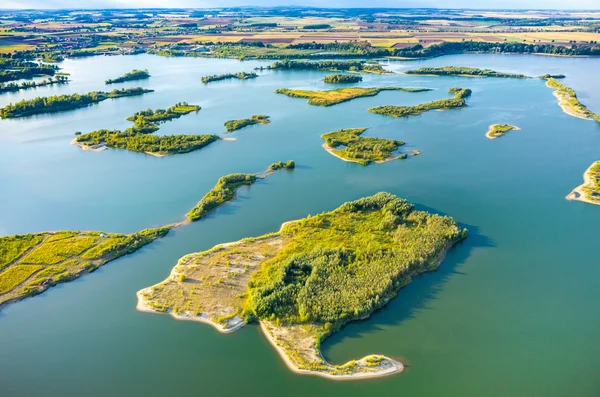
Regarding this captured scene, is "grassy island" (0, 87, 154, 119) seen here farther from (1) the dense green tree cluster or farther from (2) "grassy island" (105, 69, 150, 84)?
(1) the dense green tree cluster

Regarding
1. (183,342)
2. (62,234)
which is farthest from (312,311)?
(62,234)

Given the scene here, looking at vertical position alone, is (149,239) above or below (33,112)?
below

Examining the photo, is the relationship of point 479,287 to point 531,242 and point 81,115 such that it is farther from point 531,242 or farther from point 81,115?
point 81,115

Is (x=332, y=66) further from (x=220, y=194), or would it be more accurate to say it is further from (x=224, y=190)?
(x=220, y=194)

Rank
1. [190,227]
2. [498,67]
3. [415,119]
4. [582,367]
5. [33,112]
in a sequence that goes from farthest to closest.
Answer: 1. [498,67]
2. [33,112]
3. [415,119]
4. [190,227]
5. [582,367]

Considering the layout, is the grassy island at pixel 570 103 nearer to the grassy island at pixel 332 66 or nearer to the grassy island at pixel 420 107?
the grassy island at pixel 420 107

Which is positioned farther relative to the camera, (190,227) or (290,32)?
(290,32)

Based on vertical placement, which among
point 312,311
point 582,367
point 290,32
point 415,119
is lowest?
point 582,367

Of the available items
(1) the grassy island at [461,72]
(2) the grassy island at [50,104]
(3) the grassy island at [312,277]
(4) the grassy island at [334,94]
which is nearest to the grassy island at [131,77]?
(2) the grassy island at [50,104]
